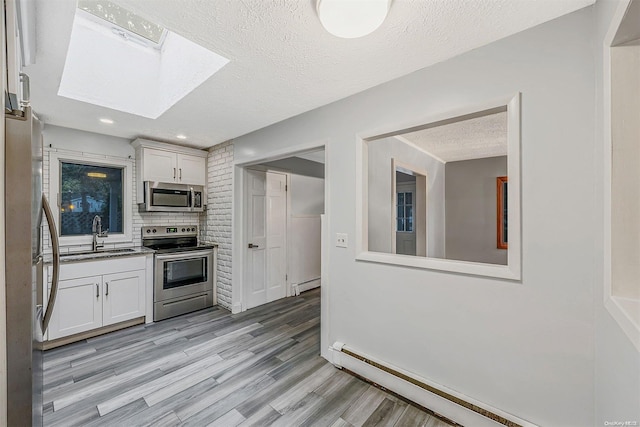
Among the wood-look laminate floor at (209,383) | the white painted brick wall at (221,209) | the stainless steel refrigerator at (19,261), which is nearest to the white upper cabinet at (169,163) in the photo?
the white painted brick wall at (221,209)

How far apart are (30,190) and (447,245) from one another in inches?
219

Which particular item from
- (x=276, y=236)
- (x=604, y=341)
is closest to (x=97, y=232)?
(x=276, y=236)

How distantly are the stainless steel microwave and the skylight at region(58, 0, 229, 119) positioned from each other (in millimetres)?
1141

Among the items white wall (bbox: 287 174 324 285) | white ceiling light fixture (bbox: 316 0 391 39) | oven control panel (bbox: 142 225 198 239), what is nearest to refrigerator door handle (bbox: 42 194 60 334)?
white ceiling light fixture (bbox: 316 0 391 39)

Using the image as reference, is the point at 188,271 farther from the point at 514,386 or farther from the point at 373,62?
the point at 514,386

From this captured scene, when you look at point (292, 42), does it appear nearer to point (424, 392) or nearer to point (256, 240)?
point (424, 392)

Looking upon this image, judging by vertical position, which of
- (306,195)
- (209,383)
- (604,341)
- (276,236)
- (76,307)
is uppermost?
(306,195)

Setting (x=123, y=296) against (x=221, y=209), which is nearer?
(x=123, y=296)

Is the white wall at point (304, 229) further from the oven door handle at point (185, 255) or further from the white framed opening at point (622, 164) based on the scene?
the white framed opening at point (622, 164)

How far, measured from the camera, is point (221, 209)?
3738 mm

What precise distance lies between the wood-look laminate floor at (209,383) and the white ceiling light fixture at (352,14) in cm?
227

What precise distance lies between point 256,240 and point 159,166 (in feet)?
5.36

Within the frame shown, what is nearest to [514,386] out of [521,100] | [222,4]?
[521,100]

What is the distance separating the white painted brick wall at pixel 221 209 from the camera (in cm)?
360
